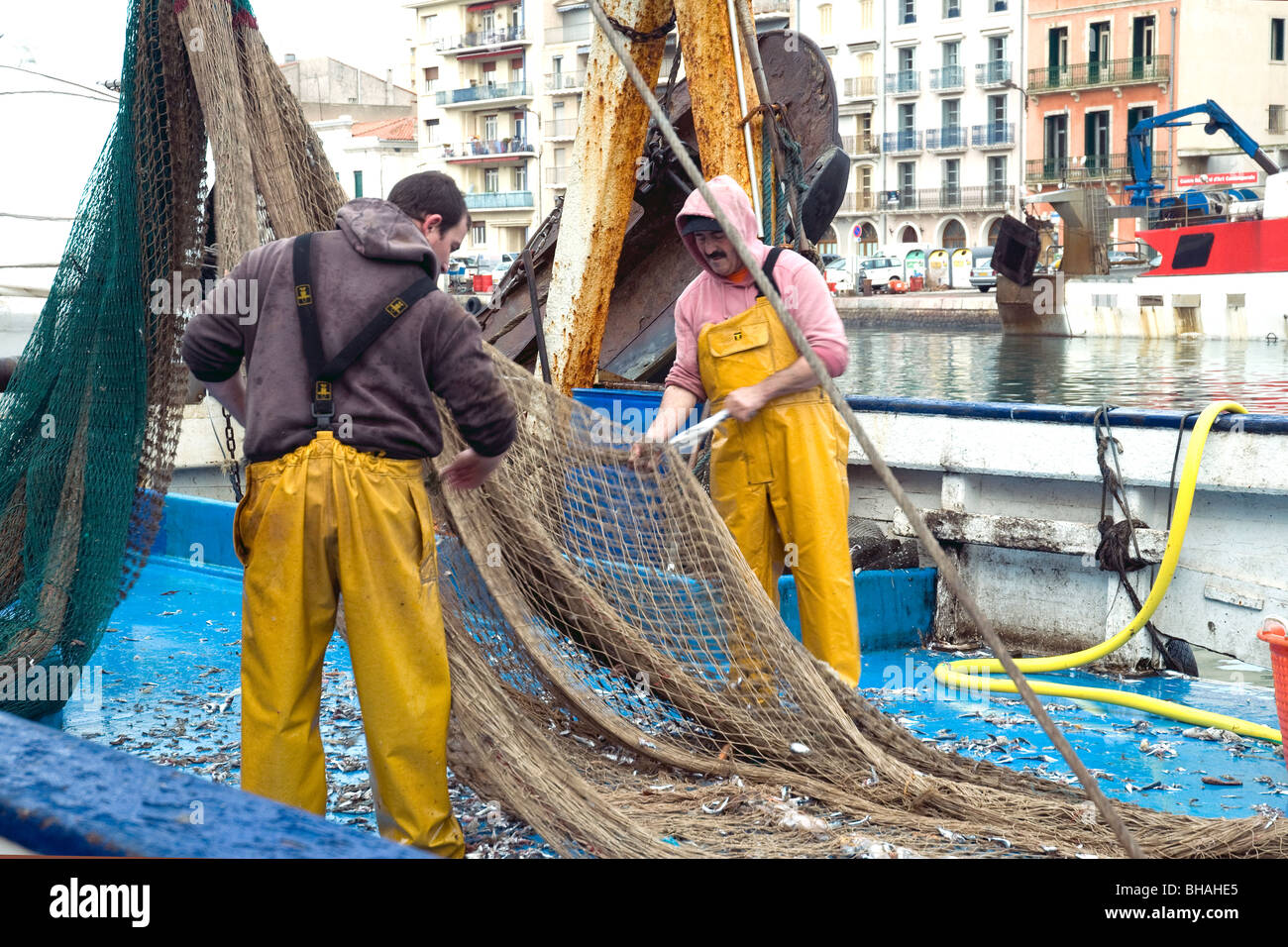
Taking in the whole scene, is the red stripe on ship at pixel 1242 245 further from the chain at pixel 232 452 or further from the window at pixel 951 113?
the window at pixel 951 113

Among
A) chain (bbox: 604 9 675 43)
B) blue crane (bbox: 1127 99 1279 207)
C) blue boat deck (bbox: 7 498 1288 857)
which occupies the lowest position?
blue boat deck (bbox: 7 498 1288 857)

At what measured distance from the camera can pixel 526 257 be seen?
7.38 meters

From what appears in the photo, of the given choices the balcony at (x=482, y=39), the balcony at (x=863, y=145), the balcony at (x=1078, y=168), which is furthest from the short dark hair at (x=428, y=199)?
the balcony at (x=482, y=39)

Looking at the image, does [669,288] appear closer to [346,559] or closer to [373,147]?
[346,559]

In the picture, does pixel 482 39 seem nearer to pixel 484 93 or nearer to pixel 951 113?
pixel 484 93

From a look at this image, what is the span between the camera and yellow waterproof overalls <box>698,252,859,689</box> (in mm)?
4195

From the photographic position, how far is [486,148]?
65.8m

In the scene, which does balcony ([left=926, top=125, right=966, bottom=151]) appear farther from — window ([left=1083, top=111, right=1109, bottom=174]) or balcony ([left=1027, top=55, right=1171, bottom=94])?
window ([left=1083, top=111, right=1109, bottom=174])

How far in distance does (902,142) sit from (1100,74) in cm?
888

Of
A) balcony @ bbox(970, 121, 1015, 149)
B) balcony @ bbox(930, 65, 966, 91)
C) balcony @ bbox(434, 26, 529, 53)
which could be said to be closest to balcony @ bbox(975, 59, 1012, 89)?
balcony @ bbox(930, 65, 966, 91)

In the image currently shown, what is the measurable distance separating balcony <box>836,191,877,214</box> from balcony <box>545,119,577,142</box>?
595 inches

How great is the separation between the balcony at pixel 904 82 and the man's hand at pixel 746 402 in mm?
52409
